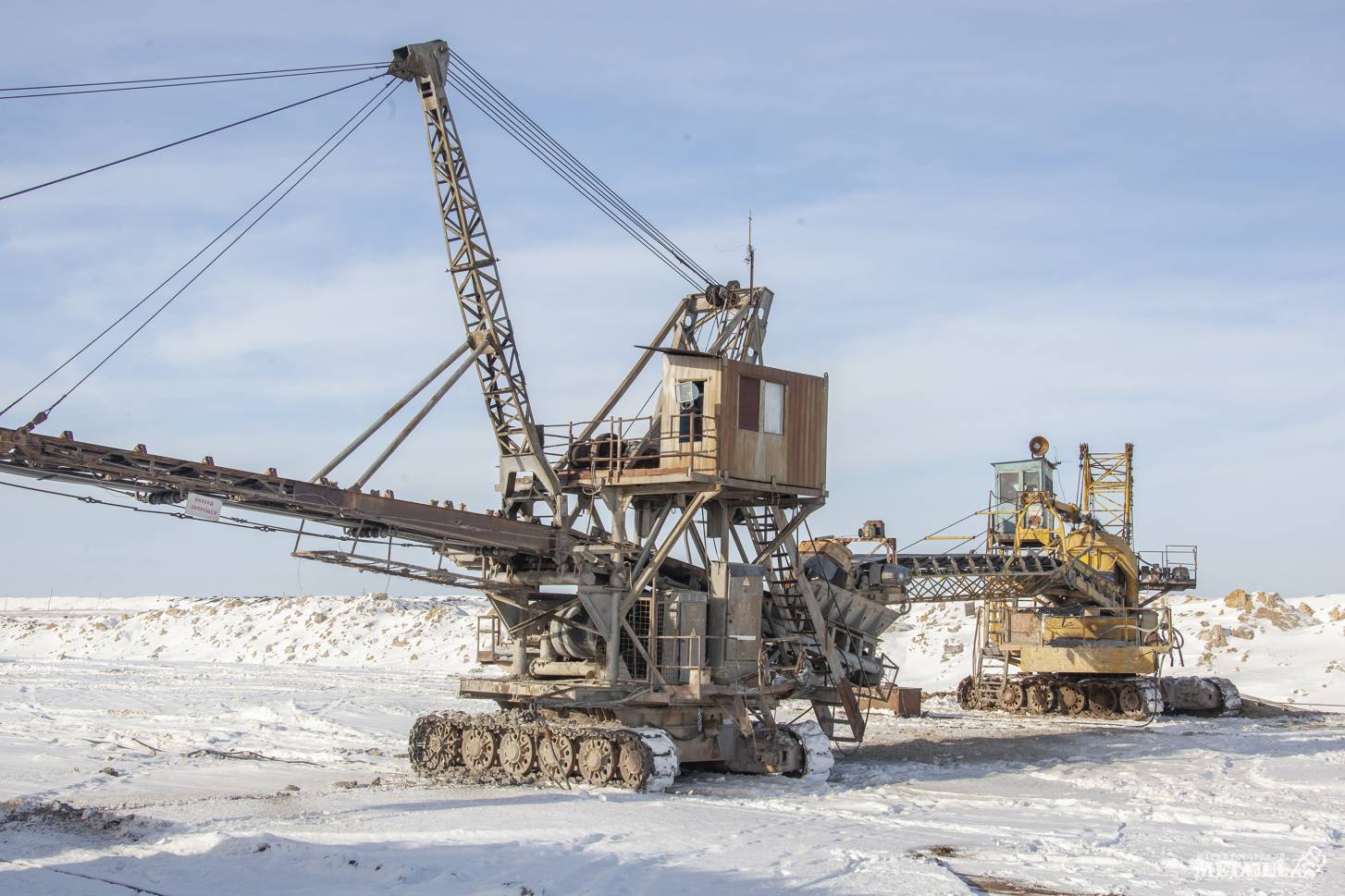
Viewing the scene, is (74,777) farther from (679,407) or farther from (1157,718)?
(1157,718)

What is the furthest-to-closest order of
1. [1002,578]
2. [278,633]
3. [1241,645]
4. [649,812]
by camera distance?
[278,633] < [1241,645] < [1002,578] < [649,812]

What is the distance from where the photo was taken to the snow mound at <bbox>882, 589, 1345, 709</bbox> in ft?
145

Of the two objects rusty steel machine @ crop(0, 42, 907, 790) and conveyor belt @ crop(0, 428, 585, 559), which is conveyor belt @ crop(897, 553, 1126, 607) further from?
conveyor belt @ crop(0, 428, 585, 559)

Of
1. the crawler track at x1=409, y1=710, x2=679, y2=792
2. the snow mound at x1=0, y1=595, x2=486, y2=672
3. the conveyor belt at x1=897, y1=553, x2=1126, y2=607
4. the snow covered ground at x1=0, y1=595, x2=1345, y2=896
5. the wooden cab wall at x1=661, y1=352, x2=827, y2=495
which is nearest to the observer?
the snow covered ground at x1=0, y1=595, x2=1345, y2=896

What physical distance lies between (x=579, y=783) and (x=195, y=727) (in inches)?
432

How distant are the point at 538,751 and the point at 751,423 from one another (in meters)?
6.06

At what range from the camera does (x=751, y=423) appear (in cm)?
2209

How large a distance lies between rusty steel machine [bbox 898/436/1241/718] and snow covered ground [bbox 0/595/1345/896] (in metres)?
2.06

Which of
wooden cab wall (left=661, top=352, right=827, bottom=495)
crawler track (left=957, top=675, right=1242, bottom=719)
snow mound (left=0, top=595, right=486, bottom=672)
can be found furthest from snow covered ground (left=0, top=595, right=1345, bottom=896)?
snow mound (left=0, top=595, right=486, bottom=672)

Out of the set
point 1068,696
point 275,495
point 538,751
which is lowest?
point 538,751

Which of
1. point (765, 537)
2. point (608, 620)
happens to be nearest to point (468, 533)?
point (608, 620)

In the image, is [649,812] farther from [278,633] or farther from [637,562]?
→ [278,633]

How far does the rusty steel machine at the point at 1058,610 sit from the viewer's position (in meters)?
36.8

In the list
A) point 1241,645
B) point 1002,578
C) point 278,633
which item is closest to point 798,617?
point 1002,578
